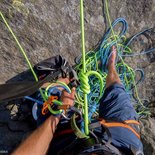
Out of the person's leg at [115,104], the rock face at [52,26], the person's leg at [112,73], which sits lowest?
the person's leg at [115,104]

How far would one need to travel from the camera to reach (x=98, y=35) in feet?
13.1

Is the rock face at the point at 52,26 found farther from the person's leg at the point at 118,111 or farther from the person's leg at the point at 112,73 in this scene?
the person's leg at the point at 118,111

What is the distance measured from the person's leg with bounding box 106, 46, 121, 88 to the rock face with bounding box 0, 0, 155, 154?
0.74 ft

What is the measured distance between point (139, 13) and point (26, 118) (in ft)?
5.13

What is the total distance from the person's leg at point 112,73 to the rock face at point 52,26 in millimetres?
226

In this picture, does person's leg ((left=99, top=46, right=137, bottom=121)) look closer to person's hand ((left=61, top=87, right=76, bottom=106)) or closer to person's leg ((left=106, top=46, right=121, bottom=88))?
person's leg ((left=106, top=46, right=121, bottom=88))

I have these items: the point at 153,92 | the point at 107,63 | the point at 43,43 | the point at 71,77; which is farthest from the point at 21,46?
the point at 153,92

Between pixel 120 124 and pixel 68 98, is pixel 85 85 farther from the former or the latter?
pixel 120 124

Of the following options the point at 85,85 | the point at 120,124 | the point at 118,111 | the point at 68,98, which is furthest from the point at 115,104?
the point at 85,85

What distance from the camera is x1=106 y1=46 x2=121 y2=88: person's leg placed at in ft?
11.9

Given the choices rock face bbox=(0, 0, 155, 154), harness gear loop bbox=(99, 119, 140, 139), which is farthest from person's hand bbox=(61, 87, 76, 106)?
rock face bbox=(0, 0, 155, 154)

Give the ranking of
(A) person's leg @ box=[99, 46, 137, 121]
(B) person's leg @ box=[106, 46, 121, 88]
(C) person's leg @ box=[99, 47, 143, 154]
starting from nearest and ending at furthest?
(C) person's leg @ box=[99, 47, 143, 154] → (A) person's leg @ box=[99, 46, 137, 121] → (B) person's leg @ box=[106, 46, 121, 88]

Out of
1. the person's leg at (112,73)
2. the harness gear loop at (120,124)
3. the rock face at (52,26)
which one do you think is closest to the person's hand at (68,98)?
the harness gear loop at (120,124)

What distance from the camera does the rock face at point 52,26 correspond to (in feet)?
12.2
